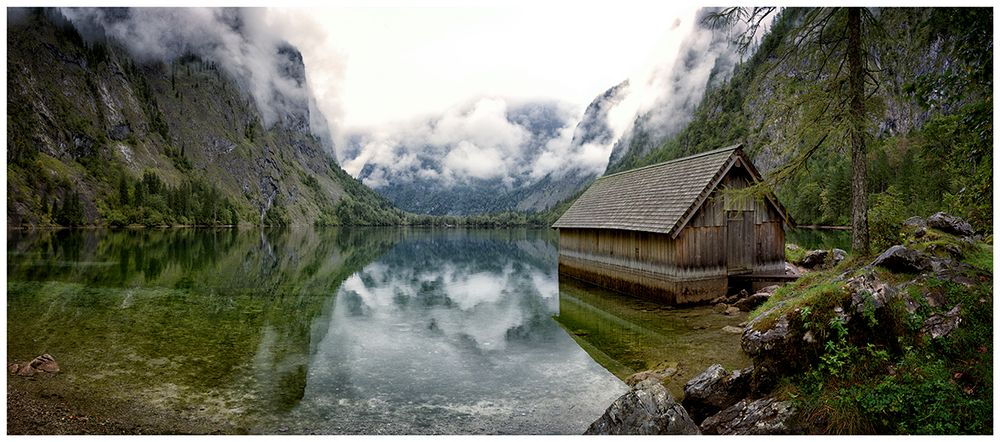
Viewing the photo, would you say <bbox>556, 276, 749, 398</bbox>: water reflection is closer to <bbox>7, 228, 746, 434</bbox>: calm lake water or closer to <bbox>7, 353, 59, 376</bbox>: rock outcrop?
<bbox>7, 228, 746, 434</bbox>: calm lake water

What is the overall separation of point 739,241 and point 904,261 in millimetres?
12116

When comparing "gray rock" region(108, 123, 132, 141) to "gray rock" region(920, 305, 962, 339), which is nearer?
"gray rock" region(920, 305, 962, 339)

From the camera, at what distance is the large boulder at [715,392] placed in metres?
10.1

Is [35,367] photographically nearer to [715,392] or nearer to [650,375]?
[650,375]

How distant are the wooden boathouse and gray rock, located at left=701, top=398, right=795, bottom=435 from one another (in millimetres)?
12226

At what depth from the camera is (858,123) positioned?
48.0ft

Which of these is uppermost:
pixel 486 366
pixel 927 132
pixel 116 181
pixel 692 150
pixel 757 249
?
pixel 692 150

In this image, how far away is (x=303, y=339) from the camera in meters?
18.0

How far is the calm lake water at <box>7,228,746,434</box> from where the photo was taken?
1127 centimetres

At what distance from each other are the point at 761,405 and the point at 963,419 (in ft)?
8.83

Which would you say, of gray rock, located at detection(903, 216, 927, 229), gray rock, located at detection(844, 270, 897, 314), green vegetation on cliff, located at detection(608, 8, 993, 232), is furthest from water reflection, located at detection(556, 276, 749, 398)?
gray rock, located at detection(903, 216, 927, 229)

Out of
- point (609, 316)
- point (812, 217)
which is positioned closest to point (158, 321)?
point (609, 316)

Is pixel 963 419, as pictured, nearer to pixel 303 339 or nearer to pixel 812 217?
pixel 303 339

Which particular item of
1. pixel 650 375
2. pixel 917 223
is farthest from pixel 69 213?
pixel 917 223
